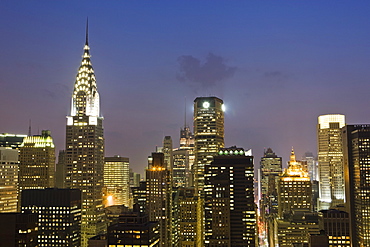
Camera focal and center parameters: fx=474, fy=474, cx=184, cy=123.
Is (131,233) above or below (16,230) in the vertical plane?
below

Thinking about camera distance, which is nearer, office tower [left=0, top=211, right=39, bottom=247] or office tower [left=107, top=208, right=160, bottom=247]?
office tower [left=0, top=211, right=39, bottom=247]

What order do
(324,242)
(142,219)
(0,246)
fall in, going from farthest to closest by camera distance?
(324,242)
(142,219)
(0,246)

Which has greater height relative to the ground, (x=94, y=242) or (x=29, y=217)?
(x=29, y=217)

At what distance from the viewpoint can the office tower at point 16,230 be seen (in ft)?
482

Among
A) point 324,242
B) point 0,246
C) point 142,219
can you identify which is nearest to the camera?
point 0,246

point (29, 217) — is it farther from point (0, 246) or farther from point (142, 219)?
point (142, 219)

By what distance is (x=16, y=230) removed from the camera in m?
148

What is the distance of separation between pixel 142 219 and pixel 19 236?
1551 inches

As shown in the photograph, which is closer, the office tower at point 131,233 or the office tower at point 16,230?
the office tower at point 16,230

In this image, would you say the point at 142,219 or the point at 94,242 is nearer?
the point at 142,219

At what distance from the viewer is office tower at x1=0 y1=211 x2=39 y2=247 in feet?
482

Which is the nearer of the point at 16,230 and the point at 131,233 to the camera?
the point at 16,230

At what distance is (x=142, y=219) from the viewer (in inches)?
6319

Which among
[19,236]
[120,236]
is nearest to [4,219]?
[19,236]
